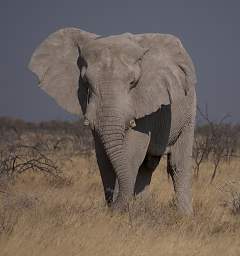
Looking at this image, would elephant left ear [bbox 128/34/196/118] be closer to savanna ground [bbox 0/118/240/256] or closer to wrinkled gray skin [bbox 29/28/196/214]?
wrinkled gray skin [bbox 29/28/196/214]

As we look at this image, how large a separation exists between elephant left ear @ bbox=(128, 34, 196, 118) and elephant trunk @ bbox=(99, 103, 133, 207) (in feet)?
1.47

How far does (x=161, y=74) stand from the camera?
7.11m

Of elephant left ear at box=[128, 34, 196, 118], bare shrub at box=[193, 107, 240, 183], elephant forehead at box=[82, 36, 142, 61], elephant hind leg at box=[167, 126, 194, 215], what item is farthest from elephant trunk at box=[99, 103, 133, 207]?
bare shrub at box=[193, 107, 240, 183]

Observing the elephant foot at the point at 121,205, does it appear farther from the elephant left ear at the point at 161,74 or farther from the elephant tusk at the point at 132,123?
the elephant left ear at the point at 161,74

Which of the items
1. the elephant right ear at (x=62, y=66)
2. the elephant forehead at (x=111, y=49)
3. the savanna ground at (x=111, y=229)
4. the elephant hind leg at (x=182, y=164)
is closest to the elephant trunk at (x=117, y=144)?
the savanna ground at (x=111, y=229)

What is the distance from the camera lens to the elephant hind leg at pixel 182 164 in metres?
8.30

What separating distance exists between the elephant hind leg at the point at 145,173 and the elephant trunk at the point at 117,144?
1.41 metres

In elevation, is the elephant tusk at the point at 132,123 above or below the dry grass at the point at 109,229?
above

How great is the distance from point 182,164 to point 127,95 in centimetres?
A: 213

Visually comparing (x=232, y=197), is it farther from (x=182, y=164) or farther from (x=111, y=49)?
(x=111, y=49)

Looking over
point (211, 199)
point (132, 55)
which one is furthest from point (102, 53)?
point (211, 199)

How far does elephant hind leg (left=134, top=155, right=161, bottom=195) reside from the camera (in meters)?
8.20

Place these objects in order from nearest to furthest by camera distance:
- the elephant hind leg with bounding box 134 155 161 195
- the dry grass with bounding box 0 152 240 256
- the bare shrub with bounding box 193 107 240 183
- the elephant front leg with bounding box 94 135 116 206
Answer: the dry grass with bounding box 0 152 240 256 < the elephant front leg with bounding box 94 135 116 206 < the elephant hind leg with bounding box 134 155 161 195 < the bare shrub with bounding box 193 107 240 183

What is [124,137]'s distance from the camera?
6797 millimetres
